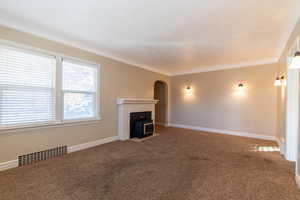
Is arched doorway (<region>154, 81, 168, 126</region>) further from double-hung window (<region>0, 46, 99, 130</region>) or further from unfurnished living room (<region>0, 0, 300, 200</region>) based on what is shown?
double-hung window (<region>0, 46, 99, 130</region>)

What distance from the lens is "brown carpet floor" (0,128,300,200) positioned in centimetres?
173

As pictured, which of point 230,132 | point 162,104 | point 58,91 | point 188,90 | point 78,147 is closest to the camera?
point 58,91

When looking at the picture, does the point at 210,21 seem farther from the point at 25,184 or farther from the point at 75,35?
the point at 25,184

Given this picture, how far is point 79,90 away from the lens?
3.35 metres

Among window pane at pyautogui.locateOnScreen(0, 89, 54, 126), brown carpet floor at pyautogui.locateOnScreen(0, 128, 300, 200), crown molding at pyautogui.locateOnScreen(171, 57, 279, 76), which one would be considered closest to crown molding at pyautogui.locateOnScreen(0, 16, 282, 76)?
crown molding at pyautogui.locateOnScreen(171, 57, 279, 76)

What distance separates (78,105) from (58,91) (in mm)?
549

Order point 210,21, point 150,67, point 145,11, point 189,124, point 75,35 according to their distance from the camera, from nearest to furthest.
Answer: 1. point 145,11
2. point 210,21
3. point 75,35
4. point 150,67
5. point 189,124

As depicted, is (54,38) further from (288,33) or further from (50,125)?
(288,33)

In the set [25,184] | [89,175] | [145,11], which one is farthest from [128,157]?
[145,11]

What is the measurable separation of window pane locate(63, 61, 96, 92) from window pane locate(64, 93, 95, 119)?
0.17m

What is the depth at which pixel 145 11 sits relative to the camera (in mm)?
2096

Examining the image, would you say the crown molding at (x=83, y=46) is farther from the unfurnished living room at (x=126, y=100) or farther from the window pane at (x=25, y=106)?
the window pane at (x=25, y=106)

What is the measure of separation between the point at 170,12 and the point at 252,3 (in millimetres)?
1094

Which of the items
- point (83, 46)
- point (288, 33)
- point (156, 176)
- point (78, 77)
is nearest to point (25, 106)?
point (78, 77)
